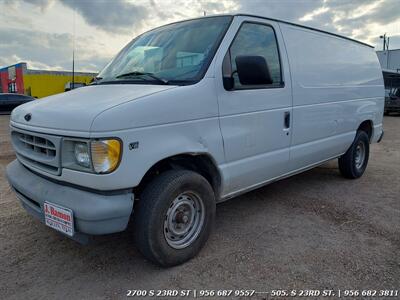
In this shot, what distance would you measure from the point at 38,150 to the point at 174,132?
112cm

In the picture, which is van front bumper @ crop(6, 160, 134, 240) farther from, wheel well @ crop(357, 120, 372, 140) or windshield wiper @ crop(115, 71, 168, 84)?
wheel well @ crop(357, 120, 372, 140)

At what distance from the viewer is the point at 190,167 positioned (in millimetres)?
3154

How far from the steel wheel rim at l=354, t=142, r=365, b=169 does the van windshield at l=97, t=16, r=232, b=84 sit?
359 cm

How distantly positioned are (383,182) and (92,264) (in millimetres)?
4693

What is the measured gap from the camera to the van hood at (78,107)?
2477 millimetres

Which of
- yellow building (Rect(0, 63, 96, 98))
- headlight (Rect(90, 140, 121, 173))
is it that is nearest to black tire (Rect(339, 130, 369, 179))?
headlight (Rect(90, 140, 121, 173))

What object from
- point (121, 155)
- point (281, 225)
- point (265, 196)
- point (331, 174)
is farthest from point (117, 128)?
point (331, 174)

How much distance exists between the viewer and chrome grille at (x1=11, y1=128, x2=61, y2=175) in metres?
2.62

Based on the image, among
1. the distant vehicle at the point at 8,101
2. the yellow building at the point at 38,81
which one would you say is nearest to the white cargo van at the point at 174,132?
the distant vehicle at the point at 8,101

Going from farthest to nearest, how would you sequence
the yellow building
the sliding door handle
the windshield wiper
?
1. the yellow building
2. the sliding door handle
3. the windshield wiper

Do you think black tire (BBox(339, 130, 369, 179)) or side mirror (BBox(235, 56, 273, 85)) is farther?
black tire (BBox(339, 130, 369, 179))

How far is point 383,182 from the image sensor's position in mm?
5656

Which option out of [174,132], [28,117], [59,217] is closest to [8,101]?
[28,117]

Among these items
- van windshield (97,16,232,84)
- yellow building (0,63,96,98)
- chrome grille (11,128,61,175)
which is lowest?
chrome grille (11,128,61,175)
